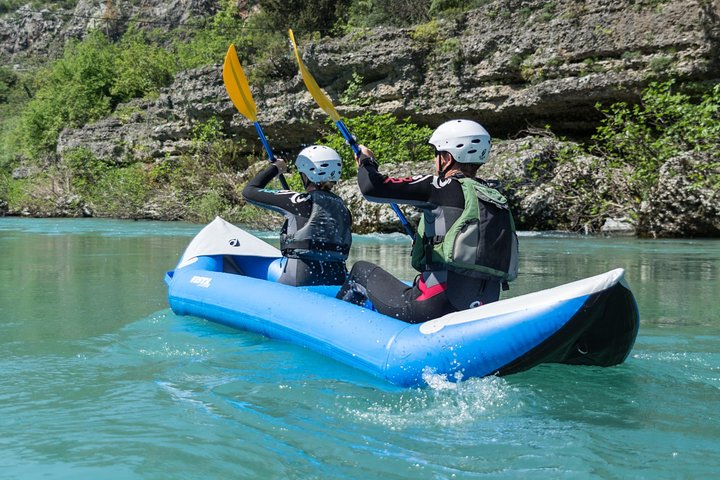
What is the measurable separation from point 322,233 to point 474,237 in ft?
4.68

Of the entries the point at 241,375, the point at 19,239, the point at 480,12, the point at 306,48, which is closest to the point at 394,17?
the point at 306,48

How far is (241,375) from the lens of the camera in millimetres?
2979

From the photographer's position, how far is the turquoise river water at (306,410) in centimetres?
196

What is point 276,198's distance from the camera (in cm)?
426

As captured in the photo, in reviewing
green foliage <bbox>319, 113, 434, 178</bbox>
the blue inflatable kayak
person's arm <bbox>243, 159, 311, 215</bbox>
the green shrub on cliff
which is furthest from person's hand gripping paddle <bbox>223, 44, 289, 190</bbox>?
the green shrub on cliff

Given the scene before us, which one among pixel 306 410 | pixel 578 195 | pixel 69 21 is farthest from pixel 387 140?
pixel 69 21

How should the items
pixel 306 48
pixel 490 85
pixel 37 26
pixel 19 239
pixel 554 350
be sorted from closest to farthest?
pixel 554 350 < pixel 19 239 < pixel 490 85 < pixel 306 48 < pixel 37 26

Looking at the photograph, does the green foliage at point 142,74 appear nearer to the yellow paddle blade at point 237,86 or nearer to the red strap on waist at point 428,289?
the yellow paddle blade at point 237,86

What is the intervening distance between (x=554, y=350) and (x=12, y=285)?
455 centimetres

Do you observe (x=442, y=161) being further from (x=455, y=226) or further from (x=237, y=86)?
(x=237, y=86)

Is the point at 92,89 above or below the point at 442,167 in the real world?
above

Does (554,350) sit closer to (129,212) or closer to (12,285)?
(12,285)

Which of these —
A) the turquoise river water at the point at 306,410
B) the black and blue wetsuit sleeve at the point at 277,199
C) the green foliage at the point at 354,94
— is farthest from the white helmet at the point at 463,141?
the green foliage at the point at 354,94

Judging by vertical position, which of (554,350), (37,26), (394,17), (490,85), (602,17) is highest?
(37,26)
